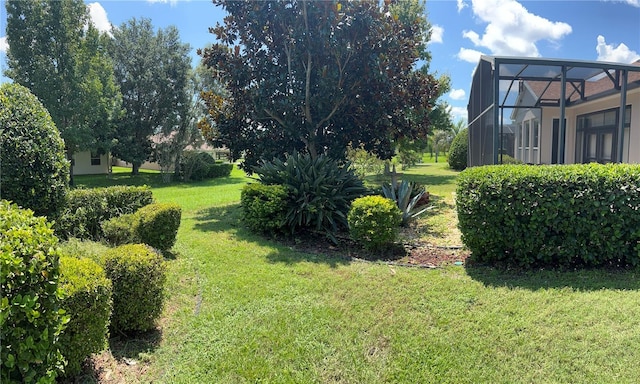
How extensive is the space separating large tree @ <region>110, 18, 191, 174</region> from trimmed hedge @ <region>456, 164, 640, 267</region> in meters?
21.5

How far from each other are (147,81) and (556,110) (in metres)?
20.7

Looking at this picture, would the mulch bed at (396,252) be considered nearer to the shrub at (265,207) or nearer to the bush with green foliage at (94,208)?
the shrub at (265,207)

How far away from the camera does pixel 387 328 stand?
3307mm

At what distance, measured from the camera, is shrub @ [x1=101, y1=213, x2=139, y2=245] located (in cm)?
516

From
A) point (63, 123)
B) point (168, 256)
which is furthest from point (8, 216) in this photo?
point (63, 123)

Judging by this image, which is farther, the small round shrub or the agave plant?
the agave plant

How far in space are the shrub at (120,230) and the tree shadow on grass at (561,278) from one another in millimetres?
4462

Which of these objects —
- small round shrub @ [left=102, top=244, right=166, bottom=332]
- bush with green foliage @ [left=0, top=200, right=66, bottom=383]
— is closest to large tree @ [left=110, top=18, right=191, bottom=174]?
small round shrub @ [left=102, top=244, right=166, bottom=332]

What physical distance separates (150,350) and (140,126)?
22730 mm

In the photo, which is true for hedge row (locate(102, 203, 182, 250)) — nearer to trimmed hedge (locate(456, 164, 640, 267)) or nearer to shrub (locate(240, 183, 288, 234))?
shrub (locate(240, 183, 288, 234))

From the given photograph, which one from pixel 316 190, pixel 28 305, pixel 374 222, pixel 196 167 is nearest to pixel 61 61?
pixel 196 167

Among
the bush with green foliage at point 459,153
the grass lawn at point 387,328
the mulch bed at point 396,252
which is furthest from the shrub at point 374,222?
the bush with green foliage at point 459,153

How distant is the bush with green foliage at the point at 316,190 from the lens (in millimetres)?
6891

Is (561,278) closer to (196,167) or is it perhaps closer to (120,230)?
(120,230)
